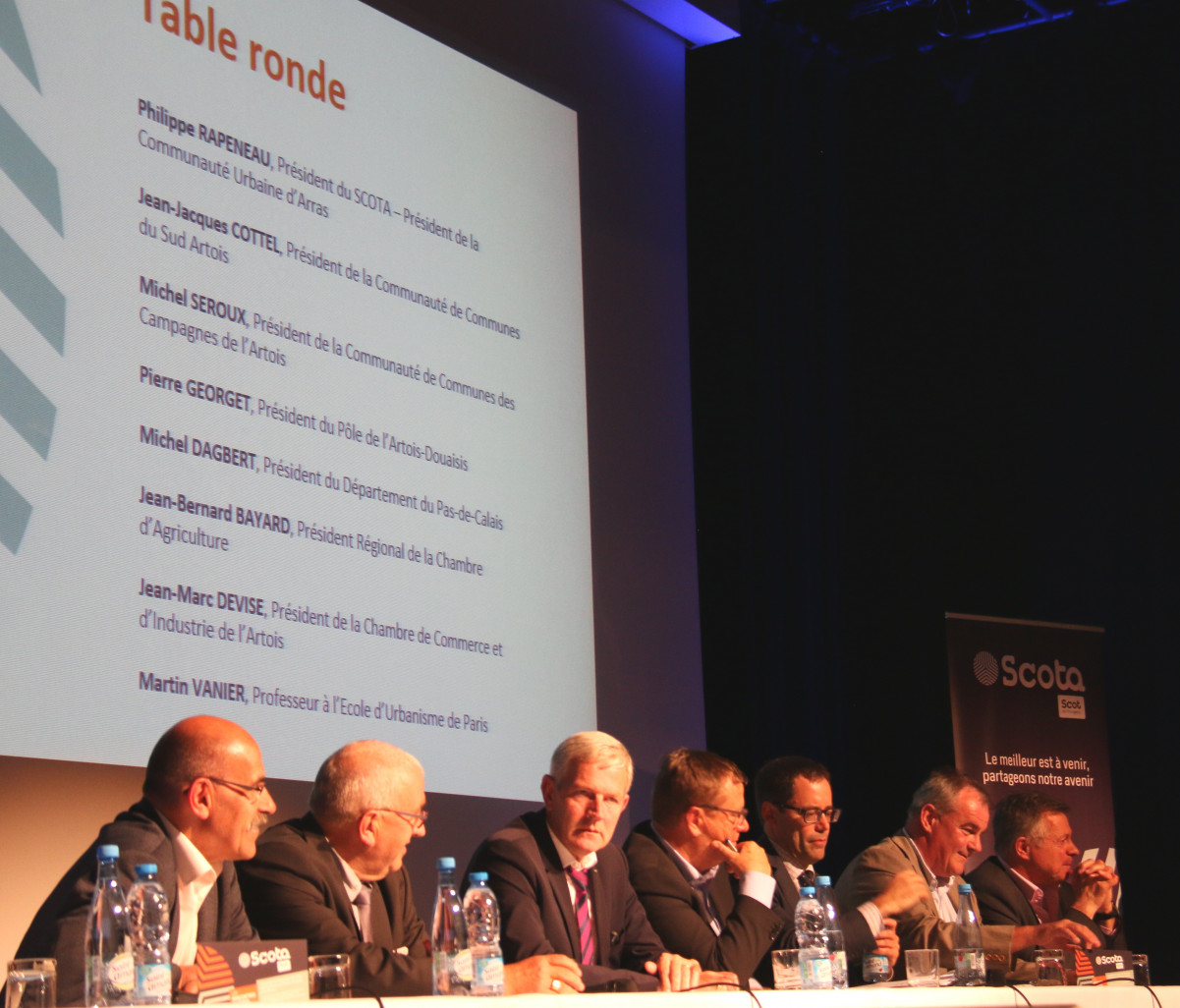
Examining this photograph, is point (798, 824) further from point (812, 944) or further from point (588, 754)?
point (588, 754)

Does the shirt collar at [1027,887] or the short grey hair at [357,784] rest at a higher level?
the short grey hair at [357,784]


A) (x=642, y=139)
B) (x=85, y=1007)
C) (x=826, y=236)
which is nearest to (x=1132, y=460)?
(x=826, y=236)

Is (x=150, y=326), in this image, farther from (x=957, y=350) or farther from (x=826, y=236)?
(x=957, y=350)

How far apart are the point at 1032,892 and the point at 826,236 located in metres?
2.77

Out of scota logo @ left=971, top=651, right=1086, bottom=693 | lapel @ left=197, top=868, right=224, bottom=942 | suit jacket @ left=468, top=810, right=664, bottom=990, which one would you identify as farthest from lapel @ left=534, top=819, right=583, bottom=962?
scota logo @ left=971, top=651, right=1086, bottom=693

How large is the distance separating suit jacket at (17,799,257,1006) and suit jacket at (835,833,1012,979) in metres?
1.96

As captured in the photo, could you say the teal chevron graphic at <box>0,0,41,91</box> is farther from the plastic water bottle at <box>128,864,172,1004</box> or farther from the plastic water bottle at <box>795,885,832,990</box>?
the plastic water bottle at <box>795,885,832,990</box>

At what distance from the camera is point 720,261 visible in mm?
5945

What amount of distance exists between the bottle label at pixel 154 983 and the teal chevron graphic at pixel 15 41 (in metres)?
2.20

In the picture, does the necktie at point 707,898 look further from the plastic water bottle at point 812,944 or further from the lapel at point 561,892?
the lapel at point 561,892

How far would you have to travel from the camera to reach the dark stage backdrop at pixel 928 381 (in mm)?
5887

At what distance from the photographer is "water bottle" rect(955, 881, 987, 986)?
3.59m

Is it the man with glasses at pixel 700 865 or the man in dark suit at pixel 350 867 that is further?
the man with glasses at pixel 700 865

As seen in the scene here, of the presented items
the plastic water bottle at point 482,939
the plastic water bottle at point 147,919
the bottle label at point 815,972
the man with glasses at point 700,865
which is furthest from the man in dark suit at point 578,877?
the plastic water bottle at point 147,919
